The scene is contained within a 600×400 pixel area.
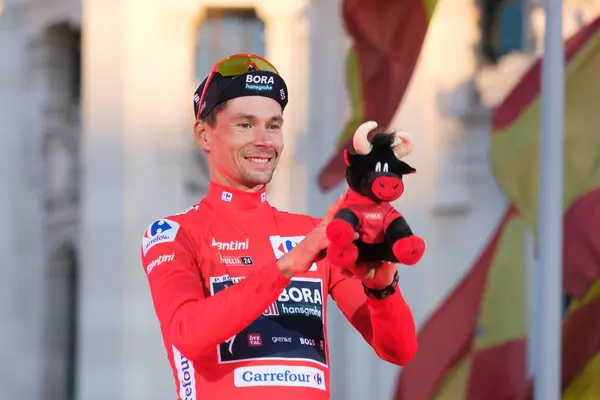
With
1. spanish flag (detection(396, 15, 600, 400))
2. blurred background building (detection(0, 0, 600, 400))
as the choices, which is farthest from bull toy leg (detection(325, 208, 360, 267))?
blurred background building (detection(0, 0, 600, 400))

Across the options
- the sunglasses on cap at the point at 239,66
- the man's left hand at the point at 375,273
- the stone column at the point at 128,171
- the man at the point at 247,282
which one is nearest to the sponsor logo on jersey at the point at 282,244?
the man at the point at 247,282

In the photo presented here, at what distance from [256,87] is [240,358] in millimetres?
744

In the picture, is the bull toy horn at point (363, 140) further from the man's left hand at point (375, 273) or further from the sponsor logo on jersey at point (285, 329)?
the sponsor logo on jersey at point (285, 329)

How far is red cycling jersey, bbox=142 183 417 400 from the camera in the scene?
10.6 ft

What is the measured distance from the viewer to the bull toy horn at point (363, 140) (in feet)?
10.1

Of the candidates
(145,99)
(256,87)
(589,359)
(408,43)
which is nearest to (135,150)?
(145,99)

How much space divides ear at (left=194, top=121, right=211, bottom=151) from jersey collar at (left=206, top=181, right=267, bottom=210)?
0.13m

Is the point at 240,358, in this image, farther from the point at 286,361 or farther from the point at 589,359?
the point at 589,359

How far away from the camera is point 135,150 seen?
14.9 m

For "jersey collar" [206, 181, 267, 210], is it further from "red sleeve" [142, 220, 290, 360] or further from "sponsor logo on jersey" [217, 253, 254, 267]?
"red sleeve" [142, 220, 290, 360]

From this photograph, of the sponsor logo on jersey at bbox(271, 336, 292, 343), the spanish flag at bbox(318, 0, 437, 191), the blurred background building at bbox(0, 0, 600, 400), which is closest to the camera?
the sponsor logo on jersey at bbox(271, 336, 292, 343)

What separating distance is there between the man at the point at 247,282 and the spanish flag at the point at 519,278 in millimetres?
6400

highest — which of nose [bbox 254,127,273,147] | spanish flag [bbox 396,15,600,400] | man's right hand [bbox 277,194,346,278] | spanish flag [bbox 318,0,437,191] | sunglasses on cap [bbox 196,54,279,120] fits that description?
spanish flag [bbox 318,0,437,191]

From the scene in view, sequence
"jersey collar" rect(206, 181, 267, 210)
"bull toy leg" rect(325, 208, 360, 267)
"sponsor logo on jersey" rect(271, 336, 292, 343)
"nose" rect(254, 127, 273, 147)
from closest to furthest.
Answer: "bull toy leg" rect(325, 208, 360, 267) → "sponsor logo on jersey" rect(271, 336, 292, 343) → "nose" rect(254, 127, 273, 147) → "jersey collar" rect(206, 181, 267, 210)
